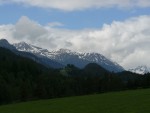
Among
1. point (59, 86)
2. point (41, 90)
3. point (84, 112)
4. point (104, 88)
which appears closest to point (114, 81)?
point (104, 88)

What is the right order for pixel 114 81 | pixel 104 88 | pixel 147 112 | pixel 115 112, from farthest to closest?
pixel 114 81 < pixel 104 88 < pixel 115 112 < pixel 147 112

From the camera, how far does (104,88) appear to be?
164750 mm

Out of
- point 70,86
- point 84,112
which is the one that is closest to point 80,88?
point 70,86

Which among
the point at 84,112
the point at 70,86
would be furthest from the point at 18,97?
the point at 84,112

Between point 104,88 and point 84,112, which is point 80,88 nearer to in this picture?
point 104,88

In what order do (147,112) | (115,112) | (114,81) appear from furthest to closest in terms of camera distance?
1. (114,81)
2. (115,112)
3. (147,112)

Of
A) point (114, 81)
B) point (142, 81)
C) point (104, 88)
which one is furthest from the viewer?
point (114, 81)

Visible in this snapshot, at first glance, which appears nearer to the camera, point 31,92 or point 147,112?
point 147,112

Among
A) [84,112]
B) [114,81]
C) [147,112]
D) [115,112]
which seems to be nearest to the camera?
[147,112]

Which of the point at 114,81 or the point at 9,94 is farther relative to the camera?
the point at 114,81

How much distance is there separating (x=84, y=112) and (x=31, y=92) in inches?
4110

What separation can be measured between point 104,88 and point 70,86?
25118 mm

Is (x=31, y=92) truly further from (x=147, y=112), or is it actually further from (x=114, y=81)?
(x=147, y=112)

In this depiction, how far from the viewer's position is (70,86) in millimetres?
185500
